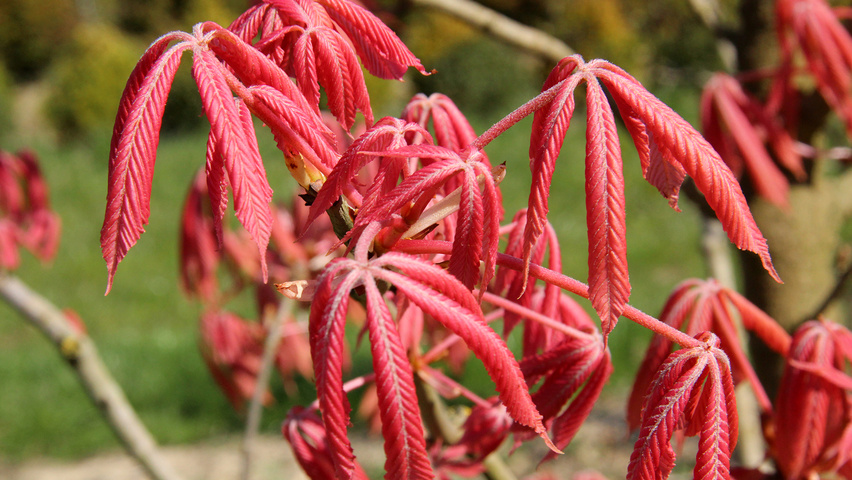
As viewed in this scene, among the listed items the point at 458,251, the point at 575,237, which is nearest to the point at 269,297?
the point at 458,251

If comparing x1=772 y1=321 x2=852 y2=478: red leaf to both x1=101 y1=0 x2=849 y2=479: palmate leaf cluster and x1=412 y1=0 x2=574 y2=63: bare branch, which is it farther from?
x1=412 y1=0 x2=574 y2=63: bare branch

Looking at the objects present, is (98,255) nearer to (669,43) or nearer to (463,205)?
(463,205)

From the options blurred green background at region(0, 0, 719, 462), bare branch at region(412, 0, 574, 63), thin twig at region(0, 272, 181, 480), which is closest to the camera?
thin twig at region(0, 272, 181, 480)

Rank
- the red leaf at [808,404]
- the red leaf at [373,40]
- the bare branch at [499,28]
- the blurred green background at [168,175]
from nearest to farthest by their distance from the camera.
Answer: the red leaf at [373,40], the red leaf at [808,404], the bare branch at [499,28], the blurred green background at [168,175]

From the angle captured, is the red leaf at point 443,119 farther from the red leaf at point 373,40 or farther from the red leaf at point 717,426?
the red leaf at point 717,426

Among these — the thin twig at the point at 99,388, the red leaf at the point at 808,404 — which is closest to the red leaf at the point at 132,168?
the red leaf at the point at 808,404

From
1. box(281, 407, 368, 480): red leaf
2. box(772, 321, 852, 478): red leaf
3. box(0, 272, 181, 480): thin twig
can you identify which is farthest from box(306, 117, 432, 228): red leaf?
box(0, 272, 181, 480): thin twig

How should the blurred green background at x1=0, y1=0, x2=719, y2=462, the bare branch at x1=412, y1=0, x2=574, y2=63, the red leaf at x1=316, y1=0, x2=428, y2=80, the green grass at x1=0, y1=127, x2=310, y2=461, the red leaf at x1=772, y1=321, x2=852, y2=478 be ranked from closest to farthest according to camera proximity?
1. the red leaf at x1=316, y1=0, x2=428, y2=80
2. the red leaf at x1=772, y1=321, x2=852, y2=478
3. the bare branch at x1=412, y1=0, x2=574, y2=63
4. the green grass at x1=0, y1=127, x2=310, y2=461
5. the blurred green background at x1=0, y1=0, x2=719, y2=462
